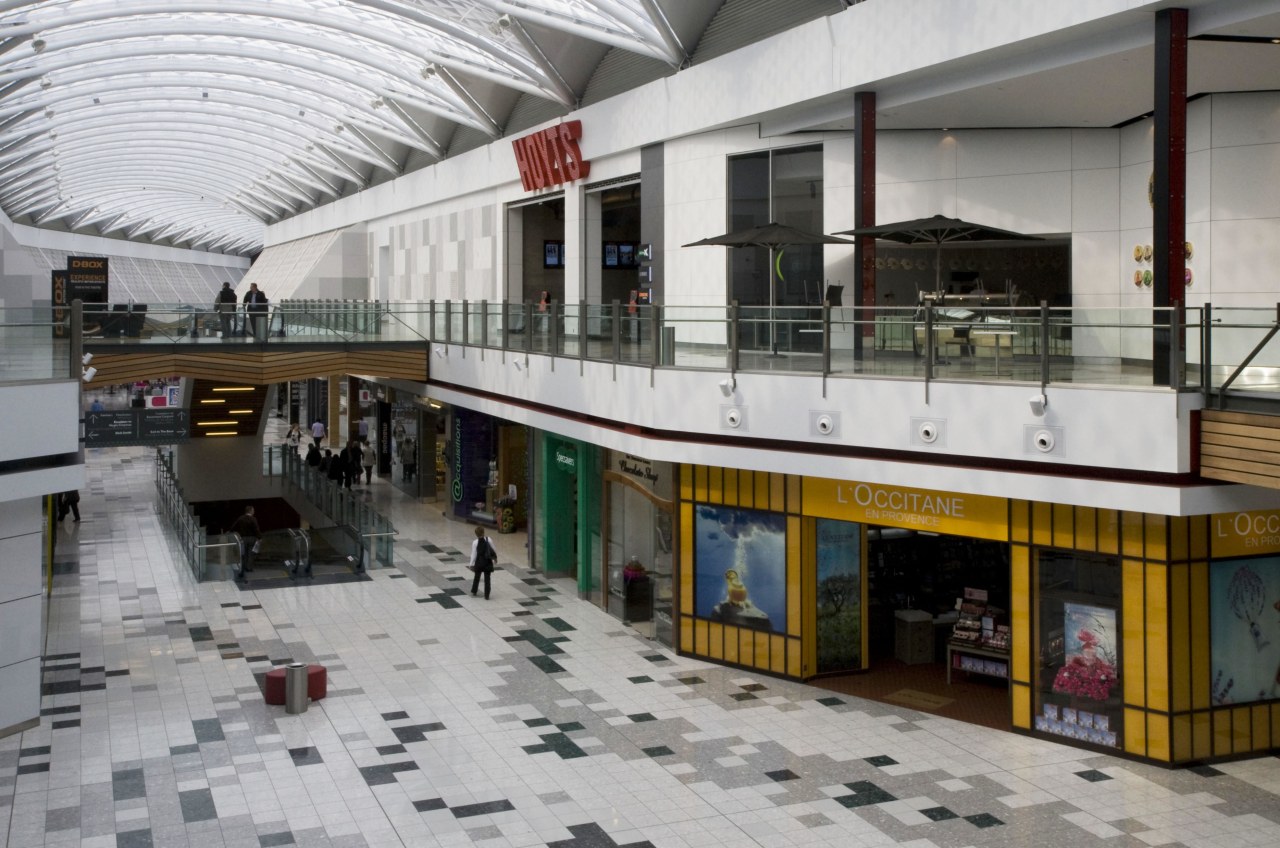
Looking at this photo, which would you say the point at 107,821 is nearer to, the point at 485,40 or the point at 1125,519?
the point at 1125,519

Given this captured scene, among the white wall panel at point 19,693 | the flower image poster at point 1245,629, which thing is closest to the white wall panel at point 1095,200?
Answer: the flower image poster at point 1245,629

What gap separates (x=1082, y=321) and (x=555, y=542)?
12.8 meters

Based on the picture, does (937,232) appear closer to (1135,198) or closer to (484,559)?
(1135,198)

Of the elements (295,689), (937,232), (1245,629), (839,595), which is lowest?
(295,689)

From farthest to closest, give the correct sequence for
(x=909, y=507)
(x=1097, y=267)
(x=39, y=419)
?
(x=1097, y=267) < (x=909, y=507) < (x=39, y=419)

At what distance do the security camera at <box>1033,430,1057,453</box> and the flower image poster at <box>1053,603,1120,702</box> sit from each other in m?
1.94

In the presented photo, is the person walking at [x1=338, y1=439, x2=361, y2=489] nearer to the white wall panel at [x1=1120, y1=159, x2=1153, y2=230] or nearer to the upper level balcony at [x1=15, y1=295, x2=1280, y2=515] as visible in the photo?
Result: the upper level balcony at [x1=15, y1=295, x2=1280, y2=515]

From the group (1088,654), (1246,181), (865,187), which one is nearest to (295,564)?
(865,187)

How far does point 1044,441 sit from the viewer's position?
12.9m

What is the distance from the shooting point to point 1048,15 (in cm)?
1430

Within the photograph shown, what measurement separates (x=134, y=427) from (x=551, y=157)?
10.6m

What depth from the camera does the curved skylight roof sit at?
85.5 feet

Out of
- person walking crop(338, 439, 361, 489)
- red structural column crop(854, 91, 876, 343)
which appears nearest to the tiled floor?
red structural column crop(854, 91, 876, 343)

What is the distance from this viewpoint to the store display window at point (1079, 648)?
13.4 meters
